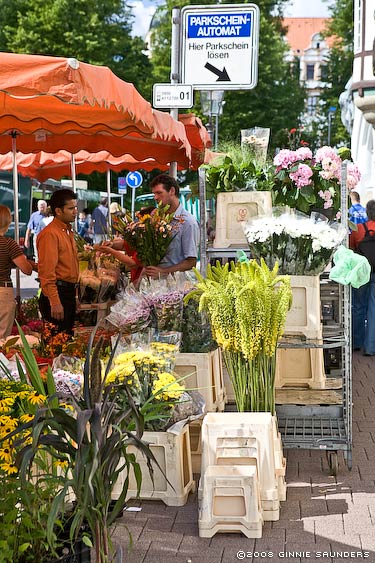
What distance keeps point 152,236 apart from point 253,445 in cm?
311

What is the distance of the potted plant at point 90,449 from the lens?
3.82 m

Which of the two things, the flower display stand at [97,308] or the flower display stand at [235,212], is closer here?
the flower display stand at [235,212]

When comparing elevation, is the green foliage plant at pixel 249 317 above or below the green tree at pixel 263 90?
below

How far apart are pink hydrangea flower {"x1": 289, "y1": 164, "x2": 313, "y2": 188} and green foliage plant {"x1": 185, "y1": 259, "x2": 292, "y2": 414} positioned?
1.96 m

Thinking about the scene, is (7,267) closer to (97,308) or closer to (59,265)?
(59,265)

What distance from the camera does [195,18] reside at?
28.3ft

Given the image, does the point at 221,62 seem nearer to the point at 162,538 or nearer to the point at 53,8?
the point at 162,538

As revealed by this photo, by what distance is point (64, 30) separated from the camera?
36.4 m

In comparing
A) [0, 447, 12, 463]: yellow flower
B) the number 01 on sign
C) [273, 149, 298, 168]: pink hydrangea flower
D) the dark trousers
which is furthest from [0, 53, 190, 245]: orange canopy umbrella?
[0, 447, 12, 463]: yellow flower

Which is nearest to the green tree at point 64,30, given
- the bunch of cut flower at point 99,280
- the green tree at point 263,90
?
the green tree at point 263,90

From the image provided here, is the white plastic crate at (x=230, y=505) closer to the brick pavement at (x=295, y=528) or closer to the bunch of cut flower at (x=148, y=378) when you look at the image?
the brick pavement at (x=295, y=528)

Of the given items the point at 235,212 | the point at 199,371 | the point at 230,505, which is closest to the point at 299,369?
→ the point at 199,371

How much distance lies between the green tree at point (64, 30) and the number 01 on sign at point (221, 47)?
1092 inches

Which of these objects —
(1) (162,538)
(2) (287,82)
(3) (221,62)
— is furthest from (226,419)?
(2) (287,82)
